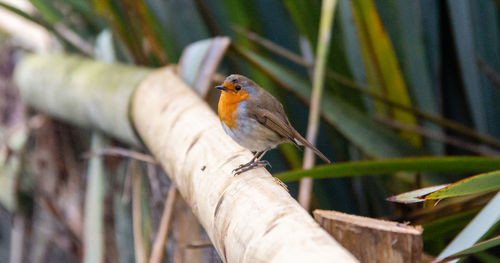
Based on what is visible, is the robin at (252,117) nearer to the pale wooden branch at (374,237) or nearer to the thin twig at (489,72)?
the pale wooden branch at (374,237)

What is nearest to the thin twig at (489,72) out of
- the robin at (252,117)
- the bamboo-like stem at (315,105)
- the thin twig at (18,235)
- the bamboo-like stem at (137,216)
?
the bamboo-like stem at (315,105)

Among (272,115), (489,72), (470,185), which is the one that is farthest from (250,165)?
(489,72)

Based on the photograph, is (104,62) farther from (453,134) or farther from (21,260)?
(453,134)

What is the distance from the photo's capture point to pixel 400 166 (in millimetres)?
959

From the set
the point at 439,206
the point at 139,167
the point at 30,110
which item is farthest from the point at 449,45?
the point at 30,110

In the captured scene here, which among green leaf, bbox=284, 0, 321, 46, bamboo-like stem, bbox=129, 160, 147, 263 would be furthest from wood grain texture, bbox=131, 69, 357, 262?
green leaf, bbox=284, 0, 321, 46

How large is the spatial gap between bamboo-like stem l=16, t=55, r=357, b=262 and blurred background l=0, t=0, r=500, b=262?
0.18m

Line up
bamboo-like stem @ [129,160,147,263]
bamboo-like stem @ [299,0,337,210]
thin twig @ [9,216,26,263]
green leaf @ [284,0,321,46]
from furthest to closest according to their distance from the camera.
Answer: thin twig @ [9,216,26,263] → green leaf @ [284,0,321,46] → bamboo-like stem @ [129,160,147,263] → bamboo-like stem @ [299,0,337,210]

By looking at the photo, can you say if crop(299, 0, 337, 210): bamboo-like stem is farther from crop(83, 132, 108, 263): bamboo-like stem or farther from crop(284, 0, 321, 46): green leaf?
crop(83, 132, 108, 263): bamboo-like stem

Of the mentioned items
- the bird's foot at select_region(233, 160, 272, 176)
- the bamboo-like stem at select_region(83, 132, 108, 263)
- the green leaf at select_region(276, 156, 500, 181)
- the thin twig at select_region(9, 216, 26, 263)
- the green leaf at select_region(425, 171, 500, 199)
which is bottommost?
the thin twig at select_region(9, 216, 26, 263)

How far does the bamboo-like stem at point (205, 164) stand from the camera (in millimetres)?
500

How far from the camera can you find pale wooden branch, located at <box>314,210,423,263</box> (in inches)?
18.0

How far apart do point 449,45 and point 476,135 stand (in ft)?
1.80

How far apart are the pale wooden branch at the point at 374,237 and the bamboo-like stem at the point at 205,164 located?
2 cm
